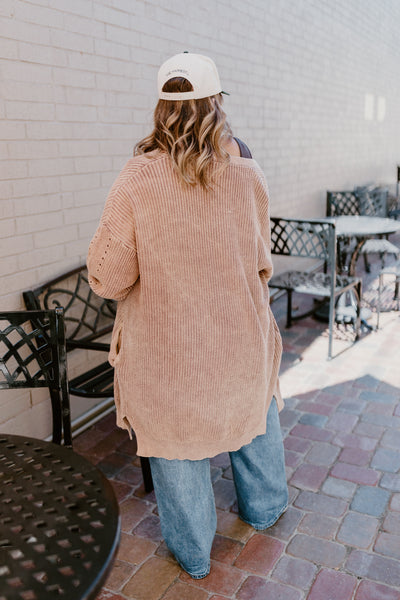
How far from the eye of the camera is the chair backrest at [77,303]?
3.12 meters

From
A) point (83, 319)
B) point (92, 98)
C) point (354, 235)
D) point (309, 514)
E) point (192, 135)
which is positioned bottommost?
point (309, 514)

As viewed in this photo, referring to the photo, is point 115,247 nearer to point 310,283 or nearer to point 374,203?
point 310,283

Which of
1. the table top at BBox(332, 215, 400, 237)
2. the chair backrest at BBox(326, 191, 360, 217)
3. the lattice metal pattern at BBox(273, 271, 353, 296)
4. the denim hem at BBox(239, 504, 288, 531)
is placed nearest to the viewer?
the denim hem at BBox(239, 504, 288, 531)

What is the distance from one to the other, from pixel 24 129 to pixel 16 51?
1.18 feet

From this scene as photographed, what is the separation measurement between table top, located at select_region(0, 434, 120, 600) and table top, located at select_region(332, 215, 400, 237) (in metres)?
3.72

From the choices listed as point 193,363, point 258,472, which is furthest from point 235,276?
point 258,472

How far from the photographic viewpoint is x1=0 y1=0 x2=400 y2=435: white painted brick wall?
287cm

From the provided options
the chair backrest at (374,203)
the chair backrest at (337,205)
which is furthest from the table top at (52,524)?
the chair backrest at (337,205)

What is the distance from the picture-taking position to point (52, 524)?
4.29 ft

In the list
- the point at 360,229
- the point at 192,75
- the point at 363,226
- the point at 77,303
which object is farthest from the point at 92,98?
the point at 363,226

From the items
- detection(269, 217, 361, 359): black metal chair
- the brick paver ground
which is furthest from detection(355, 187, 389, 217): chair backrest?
the brick paver ground

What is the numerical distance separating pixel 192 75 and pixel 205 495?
1545 mm

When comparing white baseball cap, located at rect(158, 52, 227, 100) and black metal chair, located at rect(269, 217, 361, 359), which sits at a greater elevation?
white baseball cap, located at rect(158, 52, 227, 100)

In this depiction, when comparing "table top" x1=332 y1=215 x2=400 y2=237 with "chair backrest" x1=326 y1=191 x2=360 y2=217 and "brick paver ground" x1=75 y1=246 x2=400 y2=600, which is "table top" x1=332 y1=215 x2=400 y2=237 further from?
"chair backrest" x1=326 y1=191 x2=360 y2=217
